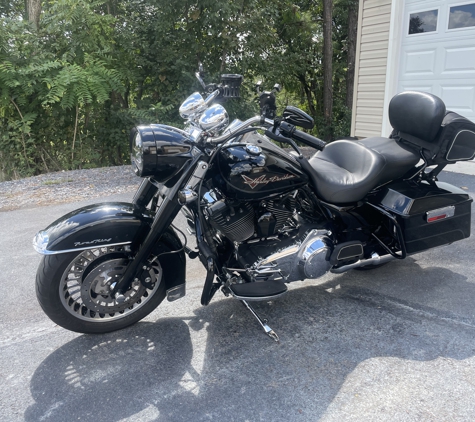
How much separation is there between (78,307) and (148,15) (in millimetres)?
7922

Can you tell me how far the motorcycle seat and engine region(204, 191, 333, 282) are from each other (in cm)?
24

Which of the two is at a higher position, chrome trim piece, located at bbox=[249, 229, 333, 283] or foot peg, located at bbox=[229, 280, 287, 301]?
chrome trim piece, located at bbox=[249, 229, 333, 283]

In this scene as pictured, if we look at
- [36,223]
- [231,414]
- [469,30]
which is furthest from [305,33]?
[231,414]

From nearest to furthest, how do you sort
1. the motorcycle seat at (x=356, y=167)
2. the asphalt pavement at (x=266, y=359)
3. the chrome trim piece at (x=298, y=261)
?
the asphalt pavement at (x=266, y=359)
the chrome trim piece at (x=298, y=261)
the motorcycle seat at (x=356, y=167)

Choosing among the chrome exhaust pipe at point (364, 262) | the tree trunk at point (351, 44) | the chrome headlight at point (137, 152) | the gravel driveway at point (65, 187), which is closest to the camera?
the chrome headlight at point (137, 152)

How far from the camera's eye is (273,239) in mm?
2711

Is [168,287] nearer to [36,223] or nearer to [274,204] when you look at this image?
[274,204]

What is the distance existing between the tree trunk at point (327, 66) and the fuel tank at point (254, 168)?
940 centimetres

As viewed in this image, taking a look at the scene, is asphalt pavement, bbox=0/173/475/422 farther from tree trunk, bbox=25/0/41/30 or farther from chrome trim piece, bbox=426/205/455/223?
tree trunk, bbox=25/0/41/30

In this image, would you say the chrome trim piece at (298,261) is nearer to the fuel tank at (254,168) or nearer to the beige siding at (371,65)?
the fuel tank at (254,168)

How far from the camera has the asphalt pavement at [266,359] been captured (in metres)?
2.06

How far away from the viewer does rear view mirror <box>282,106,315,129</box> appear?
227 cm

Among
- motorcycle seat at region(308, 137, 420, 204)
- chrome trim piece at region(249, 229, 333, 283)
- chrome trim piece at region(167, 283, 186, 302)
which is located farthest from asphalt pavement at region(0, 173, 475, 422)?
motorcycle seat at region(308, 137, 420, 204)

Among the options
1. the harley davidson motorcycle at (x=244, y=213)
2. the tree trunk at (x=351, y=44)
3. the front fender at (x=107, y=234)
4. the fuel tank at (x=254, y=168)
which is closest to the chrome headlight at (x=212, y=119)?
Result: the harley davidson motorcycle at (x=244, y=213)
